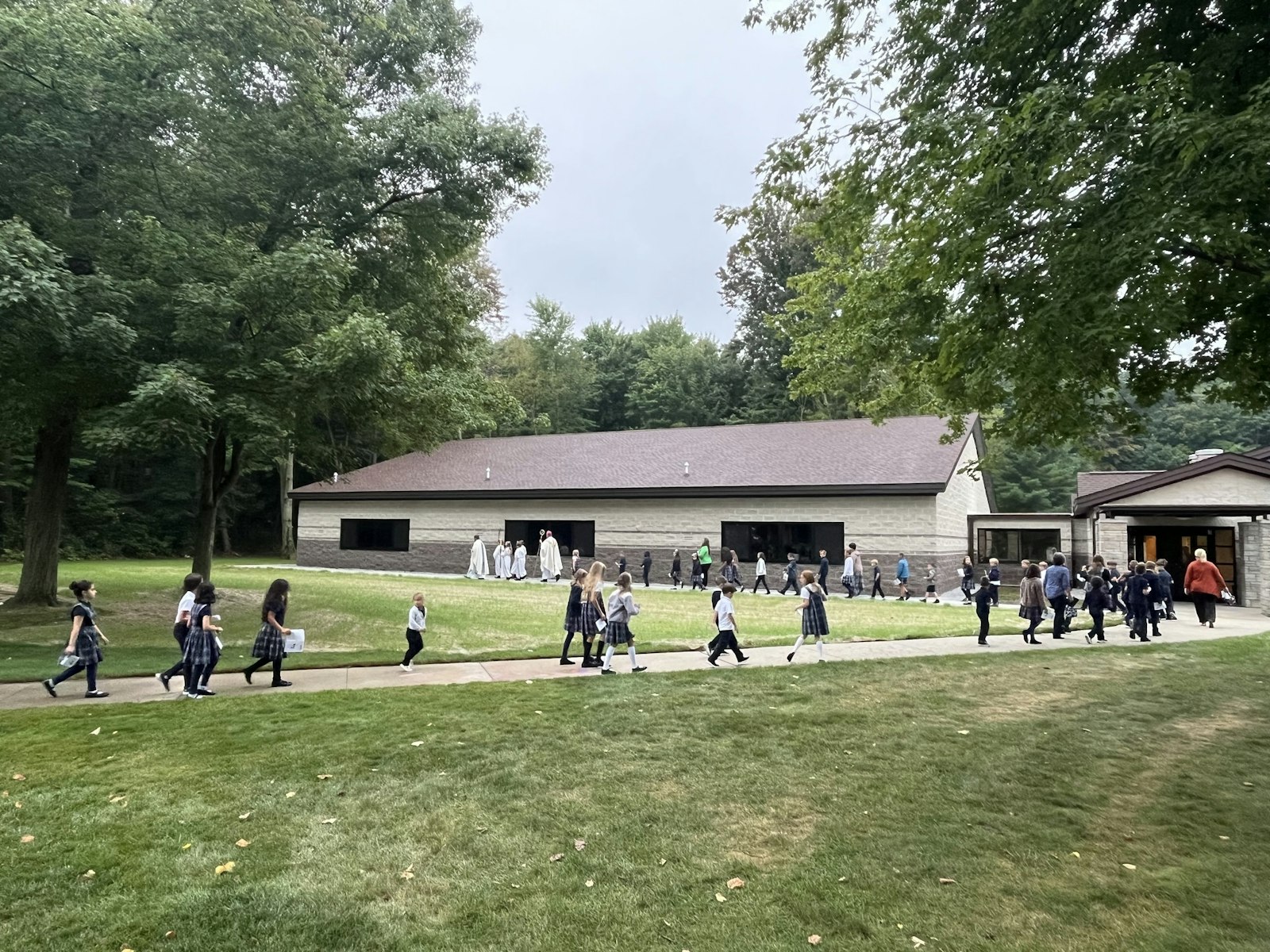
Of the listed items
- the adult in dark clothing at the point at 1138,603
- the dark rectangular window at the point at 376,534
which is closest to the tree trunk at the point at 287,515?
the dark rectangular window at the point at 376,534

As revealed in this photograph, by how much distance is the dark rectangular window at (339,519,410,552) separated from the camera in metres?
33.1

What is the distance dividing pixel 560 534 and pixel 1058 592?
19.3 meters

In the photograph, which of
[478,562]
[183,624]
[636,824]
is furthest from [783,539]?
[636,824]

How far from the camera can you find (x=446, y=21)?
60.4 feet

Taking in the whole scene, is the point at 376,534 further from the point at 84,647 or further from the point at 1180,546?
the point at 1180,546

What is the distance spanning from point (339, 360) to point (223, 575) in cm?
1841

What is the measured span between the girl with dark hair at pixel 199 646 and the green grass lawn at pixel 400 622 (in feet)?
6.50

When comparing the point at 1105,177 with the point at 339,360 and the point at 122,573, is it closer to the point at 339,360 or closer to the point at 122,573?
the point at 339,360

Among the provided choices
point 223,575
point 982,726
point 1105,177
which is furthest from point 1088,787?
point 223,575

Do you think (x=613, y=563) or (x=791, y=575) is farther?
(x=613, y=563)

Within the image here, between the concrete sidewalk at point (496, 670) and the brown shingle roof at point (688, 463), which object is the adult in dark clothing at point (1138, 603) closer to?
the concrete sidewalk at point (496, 670)

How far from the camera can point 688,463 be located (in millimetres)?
29422

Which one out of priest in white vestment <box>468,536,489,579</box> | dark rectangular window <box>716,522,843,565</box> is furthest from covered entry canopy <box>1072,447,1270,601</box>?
priest in white vestment <box>468,536,489,579</box>

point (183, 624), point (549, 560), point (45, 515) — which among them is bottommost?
point (183, 624)
